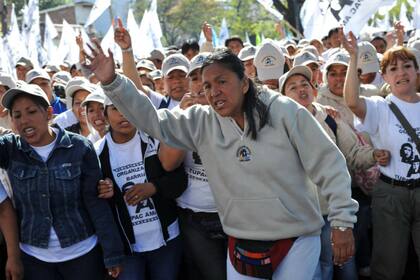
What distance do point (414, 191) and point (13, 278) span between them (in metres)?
2.74

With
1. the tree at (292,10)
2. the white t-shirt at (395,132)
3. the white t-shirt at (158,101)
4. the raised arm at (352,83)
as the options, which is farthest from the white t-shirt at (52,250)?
the tree at (292,10)

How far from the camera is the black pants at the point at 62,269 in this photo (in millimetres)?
3137

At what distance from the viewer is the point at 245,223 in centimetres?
271

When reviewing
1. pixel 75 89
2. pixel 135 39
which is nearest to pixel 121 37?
pixel 75 89

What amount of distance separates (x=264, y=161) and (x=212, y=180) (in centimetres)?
37

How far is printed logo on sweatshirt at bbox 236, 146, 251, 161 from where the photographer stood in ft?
8.66

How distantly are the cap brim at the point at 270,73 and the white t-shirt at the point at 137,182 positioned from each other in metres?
2.07

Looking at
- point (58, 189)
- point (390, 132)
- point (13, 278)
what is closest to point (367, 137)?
point (390, 132)

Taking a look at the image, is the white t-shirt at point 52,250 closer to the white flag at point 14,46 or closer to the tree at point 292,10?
the white flag at point 14,46

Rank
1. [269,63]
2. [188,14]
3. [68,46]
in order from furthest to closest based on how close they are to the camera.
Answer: [188,14] → [68,46] → [269,63]

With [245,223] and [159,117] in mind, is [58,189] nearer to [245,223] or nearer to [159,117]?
[159,117]

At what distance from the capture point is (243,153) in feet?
8.71

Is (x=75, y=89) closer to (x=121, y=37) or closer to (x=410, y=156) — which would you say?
(x=121, y=37)

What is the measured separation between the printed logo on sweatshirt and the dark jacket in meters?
0.87
